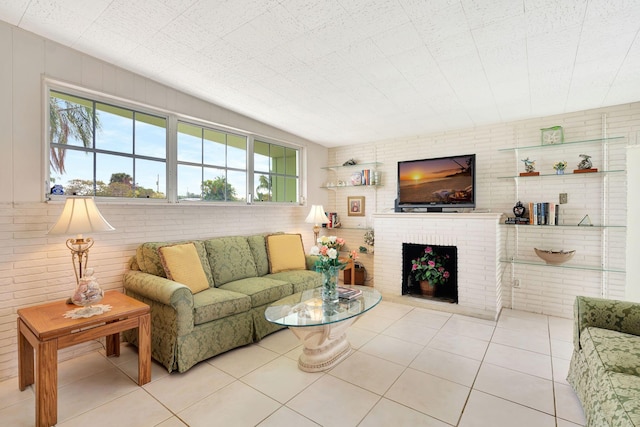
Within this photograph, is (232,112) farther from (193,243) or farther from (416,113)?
(416,113)

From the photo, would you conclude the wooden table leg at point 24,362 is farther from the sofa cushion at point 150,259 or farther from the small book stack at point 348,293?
the small book stack at point 348,293

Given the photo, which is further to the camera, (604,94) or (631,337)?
(604,94)

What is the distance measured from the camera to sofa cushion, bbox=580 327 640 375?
162cm

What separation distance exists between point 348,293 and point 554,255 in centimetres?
255

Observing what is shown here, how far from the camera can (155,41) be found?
2346 mm

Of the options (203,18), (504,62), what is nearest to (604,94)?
(504,62)

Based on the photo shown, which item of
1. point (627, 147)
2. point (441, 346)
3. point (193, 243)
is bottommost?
point (441, 346)

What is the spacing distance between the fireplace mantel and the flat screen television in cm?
24

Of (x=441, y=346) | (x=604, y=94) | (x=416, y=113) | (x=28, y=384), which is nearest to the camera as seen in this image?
(x=28, y=384)

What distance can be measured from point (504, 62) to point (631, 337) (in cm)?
216

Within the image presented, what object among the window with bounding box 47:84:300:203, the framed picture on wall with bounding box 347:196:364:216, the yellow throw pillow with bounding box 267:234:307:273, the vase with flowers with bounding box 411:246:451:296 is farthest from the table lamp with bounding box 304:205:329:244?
the vase with flowers with bounding box 411:246:451:296

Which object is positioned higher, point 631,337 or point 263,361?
point 631,337

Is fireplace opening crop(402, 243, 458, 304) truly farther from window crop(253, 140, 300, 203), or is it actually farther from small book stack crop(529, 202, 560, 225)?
window crop(253, 140, 300, 203)

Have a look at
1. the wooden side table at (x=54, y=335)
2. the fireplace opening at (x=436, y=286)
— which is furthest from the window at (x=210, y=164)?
the fireplace opening at (x=436, y=286)
